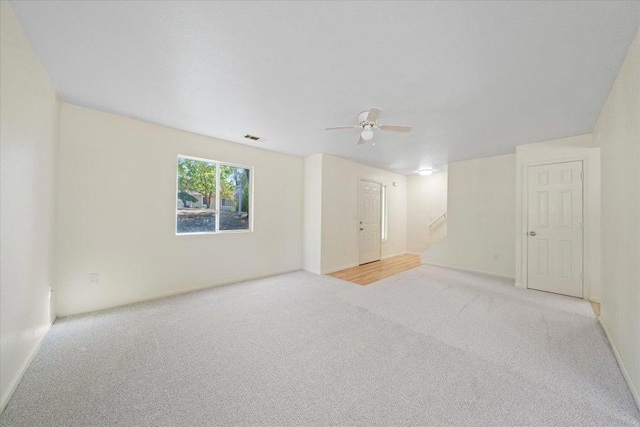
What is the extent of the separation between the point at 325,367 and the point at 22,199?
259cm

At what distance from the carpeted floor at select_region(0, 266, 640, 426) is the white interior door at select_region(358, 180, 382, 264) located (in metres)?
2.66

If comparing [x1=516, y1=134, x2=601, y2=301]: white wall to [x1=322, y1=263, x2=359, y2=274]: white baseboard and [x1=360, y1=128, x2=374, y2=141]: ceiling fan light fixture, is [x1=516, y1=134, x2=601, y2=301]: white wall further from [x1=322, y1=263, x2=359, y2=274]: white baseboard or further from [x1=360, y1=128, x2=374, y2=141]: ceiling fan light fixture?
[x1=322, y1=263, x2=359, y2=274]: white baseboard

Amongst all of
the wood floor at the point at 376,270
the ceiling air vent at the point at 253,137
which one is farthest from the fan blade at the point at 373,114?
the wood floor at the point at 376,270

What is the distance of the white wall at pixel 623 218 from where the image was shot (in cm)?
166

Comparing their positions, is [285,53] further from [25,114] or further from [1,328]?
[1,328]

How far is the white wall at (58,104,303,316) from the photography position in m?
2.77

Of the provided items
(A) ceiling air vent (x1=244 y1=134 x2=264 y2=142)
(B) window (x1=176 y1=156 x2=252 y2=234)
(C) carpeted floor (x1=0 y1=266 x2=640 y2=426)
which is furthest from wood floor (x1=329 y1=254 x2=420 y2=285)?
(A) ceiling air vent (x1=244 y1=134 x2=264 y2=142)

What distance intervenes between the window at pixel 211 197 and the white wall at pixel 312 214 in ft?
4.04

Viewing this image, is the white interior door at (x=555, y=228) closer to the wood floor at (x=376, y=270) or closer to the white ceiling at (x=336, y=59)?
the white ceiling at (x=336, y=59)

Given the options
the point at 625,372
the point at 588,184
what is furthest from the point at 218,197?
the point at 588,184

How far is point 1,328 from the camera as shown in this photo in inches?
58.2

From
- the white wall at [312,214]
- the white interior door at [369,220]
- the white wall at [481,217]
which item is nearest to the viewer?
the white wall at [481,217]

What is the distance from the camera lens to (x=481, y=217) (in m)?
4.96

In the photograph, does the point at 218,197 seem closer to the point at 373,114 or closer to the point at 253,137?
the point at 253,137
